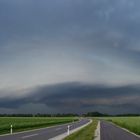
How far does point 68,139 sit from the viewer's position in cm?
3625

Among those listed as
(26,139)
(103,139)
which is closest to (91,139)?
(103,139)

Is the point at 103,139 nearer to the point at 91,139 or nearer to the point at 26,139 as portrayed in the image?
the point at 91,139

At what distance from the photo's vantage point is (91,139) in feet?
121

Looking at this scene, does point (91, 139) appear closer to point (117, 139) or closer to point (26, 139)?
point (117, 139)

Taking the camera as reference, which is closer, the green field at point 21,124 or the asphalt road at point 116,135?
the asphalt road at point 116,135

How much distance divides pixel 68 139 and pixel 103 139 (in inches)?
129

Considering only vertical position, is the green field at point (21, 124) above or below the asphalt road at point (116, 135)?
above

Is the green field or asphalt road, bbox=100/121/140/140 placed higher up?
the green field

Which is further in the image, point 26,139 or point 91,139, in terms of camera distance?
point 91,139

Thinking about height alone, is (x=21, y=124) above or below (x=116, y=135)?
above

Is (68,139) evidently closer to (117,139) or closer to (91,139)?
(91,139)

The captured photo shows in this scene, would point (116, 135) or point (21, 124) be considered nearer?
point (116, 135)

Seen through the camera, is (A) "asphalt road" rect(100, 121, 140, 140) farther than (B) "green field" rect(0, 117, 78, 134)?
No

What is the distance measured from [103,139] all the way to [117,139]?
1.36 m
